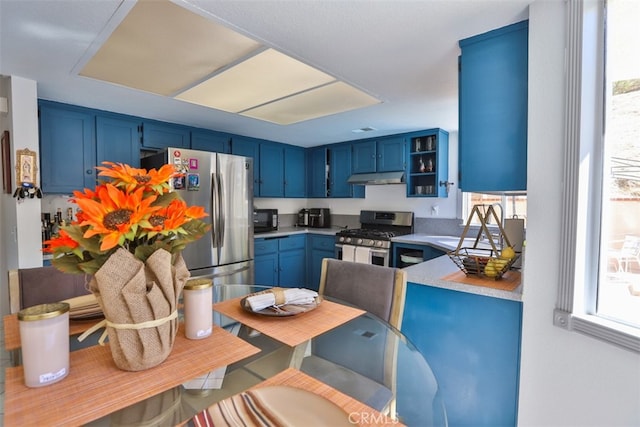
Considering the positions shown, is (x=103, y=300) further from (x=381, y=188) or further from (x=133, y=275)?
(x=381, y=188)

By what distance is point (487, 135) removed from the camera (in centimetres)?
160

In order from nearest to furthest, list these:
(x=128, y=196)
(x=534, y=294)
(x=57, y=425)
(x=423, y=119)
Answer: (x=57, y=425) → (x=128, y=196) → (x=534, y=294) → (x=423, y=119)

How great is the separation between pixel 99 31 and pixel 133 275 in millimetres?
1504

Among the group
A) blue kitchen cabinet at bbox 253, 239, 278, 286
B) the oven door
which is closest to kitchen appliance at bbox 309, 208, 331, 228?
blue kitchen cabinet at bbox 253, 239, 278, 286

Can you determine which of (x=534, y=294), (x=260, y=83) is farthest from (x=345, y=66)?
(x=534, y=294)

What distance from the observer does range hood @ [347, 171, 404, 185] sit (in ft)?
12.7

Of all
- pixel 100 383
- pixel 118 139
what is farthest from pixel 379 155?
pixel 100 383

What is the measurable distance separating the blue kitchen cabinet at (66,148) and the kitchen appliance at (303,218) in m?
2.89

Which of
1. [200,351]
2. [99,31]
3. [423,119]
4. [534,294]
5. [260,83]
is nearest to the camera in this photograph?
[200,351]

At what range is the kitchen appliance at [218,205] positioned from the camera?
2.94 meters

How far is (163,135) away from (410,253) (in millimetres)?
2975

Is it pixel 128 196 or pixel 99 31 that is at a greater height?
pixel 99 31

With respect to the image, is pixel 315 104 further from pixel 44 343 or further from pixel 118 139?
pixel 44 343

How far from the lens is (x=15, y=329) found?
110 cm
